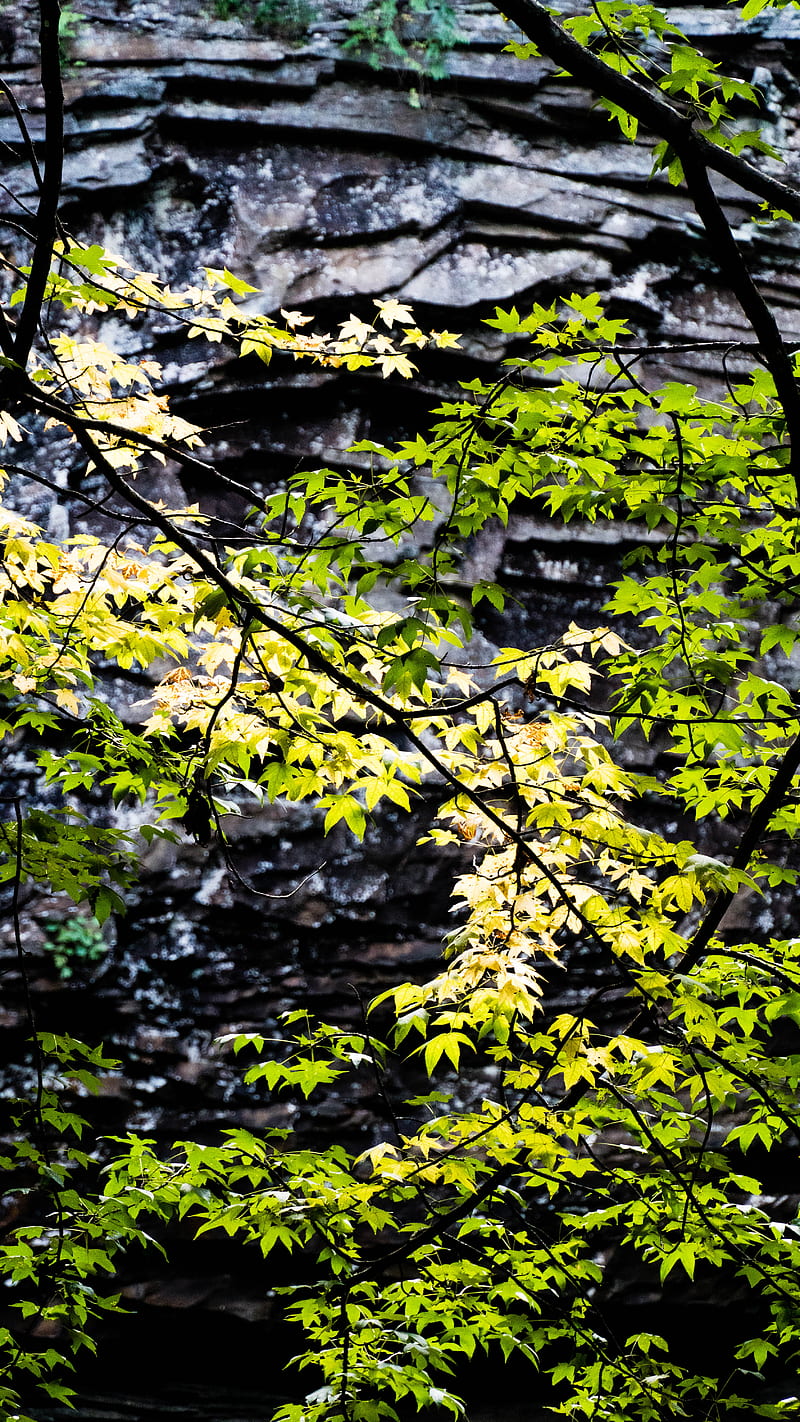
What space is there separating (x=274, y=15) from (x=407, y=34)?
2.82 feet

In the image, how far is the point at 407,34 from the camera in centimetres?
670

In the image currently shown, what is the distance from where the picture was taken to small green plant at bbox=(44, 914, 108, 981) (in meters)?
5.59

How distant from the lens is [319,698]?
7.77 ft

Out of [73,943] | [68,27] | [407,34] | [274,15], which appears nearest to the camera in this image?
[73,943]

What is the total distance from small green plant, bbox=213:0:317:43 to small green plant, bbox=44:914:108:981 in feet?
18.4

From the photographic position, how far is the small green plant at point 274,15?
6527 millimetres

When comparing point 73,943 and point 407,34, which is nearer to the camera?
point 73,943

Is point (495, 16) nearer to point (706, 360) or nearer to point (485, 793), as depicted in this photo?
point (706, 360)

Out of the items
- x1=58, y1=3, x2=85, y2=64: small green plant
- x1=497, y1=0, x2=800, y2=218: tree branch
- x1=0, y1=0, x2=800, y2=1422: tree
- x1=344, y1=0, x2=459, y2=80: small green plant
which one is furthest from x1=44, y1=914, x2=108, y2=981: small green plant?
x1=344, y1=0, x2=459, y2=80: small green plant

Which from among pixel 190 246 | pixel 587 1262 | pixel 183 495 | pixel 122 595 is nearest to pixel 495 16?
pixel 190 246

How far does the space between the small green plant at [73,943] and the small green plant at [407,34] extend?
550 centimetres

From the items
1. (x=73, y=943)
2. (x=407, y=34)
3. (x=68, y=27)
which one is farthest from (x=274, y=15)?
(x=73, y=943)

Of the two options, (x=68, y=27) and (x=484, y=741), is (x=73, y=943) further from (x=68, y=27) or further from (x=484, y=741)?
(x=68, y=27)

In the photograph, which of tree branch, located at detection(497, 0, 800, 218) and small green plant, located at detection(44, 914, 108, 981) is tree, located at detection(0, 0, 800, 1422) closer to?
tree branch, located at detection(497, 0, 800, 218)
